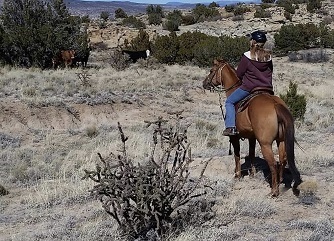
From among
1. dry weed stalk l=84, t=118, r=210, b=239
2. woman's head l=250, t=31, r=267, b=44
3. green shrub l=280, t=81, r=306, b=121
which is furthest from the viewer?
green shrub l=280, t=81, r=306, b=121

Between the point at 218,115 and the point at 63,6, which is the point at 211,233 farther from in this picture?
the point at 63,6

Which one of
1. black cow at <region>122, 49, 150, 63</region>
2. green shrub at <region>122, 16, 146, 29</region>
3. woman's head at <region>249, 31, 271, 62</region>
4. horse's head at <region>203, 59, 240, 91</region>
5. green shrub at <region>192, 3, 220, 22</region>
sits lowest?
black cow at <region>122, 49, 150, 63</region>

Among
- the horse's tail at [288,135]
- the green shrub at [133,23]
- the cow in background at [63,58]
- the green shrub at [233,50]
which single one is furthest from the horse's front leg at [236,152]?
the green shrub at [133,23]

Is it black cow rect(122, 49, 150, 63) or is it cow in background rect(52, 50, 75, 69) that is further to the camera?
black cow rect(122, 49, 150, 63)

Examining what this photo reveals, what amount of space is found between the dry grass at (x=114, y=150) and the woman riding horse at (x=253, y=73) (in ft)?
3.68

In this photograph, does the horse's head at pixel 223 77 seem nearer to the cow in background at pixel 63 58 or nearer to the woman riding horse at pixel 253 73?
the woman riding horse at pixel 253 73

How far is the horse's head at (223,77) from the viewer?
7789 millimetres

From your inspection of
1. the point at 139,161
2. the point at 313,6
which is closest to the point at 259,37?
the point at 139,161

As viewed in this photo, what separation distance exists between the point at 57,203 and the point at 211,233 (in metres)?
2.68

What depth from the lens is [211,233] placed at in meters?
5.50

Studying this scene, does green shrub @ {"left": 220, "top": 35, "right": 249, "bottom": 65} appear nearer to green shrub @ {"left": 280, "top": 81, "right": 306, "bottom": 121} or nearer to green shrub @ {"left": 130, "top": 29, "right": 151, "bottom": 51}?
green shrub @ {"left": 130, "top": 29, "right": 151, "bottom": 51}

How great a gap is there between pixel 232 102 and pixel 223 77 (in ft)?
2.03

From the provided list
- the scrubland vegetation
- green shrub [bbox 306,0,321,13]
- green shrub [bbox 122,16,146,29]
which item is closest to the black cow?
the scrubland vegetation

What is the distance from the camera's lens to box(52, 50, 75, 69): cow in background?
24.0 metres
